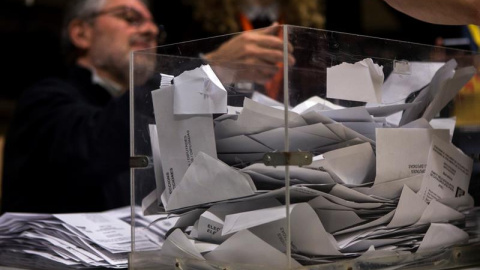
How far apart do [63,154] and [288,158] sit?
1.28 m

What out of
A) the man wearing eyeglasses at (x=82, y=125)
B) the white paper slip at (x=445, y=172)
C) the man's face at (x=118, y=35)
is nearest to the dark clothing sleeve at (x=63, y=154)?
the man wearing eyeglasses at (x=82, y=125)

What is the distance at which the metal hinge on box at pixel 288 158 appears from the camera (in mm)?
732

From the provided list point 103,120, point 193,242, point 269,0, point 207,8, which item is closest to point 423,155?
point 193,242

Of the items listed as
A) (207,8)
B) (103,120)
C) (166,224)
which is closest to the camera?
(166,224)

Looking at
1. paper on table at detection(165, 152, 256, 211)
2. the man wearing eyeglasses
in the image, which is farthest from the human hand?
the man wearing eyeglasses

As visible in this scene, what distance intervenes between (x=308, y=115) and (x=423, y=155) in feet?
0.55

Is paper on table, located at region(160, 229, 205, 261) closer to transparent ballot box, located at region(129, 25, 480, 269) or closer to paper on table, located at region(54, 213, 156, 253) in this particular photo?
transparent ballot box, located at region(129, 25, 480, 269)

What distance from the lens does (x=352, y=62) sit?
0.81 m

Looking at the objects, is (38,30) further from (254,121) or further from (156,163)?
(254,121)

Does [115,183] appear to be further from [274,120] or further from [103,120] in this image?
[274,120]

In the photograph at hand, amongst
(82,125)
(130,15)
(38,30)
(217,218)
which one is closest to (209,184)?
(217,218)

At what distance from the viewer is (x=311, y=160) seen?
2.45ft

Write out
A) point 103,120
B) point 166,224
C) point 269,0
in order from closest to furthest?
point 166,224, point 103,120, point 269,0

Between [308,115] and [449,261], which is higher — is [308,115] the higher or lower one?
the higher one
